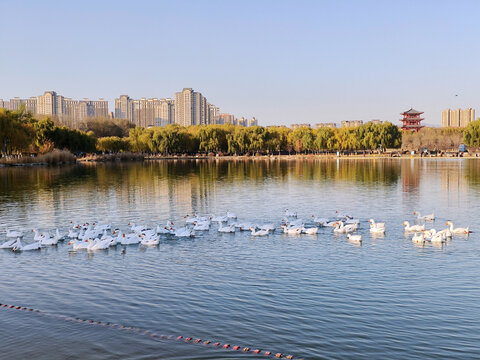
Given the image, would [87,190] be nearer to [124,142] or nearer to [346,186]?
[346,186]

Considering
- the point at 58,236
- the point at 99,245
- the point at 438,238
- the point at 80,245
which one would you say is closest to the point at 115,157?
the point at 58,236

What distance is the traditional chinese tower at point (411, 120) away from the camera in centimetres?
16188

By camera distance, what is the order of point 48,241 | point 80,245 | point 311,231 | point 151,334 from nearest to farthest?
point 151,334, point 80,245, point 48,241, point 311,231

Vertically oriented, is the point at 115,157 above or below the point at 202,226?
above

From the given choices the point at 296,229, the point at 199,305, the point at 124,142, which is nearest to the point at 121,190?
the point at 296,229

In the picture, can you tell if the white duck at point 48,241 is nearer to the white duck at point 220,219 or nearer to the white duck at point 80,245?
the white duck at point 80,245

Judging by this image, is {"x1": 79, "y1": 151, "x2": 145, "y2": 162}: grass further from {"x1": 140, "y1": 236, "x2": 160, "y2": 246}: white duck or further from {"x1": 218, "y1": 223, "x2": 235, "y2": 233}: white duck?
{"x1": 140, "y1": 236, "x2": 160, "y2": 246}: white duck

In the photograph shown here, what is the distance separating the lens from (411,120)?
6432 inches

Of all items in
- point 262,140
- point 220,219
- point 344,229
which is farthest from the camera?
point 262,140

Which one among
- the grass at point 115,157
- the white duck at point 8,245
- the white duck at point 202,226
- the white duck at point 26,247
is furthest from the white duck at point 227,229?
the grass at point 115,157

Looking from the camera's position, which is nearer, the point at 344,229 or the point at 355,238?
the point at 355,238

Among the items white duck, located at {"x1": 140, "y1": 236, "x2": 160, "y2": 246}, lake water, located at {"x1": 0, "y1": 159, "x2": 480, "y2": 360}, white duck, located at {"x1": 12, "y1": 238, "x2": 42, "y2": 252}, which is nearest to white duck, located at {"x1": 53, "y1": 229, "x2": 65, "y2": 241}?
lake water, located at {"x1": 0, "y1": 159, "x2": 480, "y2": 360}

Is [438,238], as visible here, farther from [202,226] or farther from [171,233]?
[171,233]

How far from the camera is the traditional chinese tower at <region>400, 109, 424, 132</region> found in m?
162
